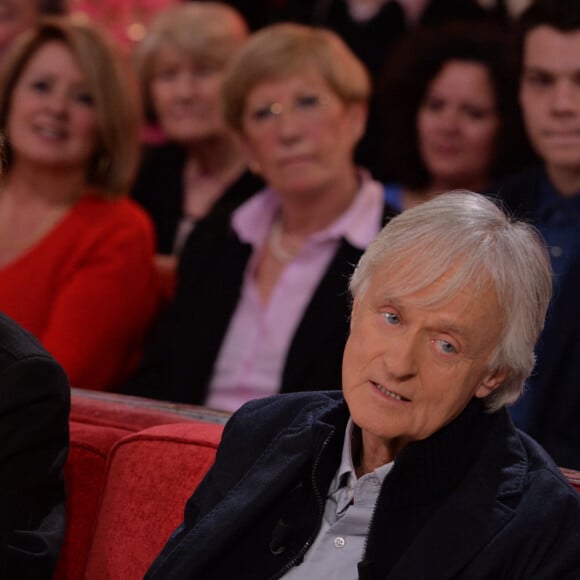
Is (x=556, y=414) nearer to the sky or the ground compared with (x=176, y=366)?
nearer to the sky

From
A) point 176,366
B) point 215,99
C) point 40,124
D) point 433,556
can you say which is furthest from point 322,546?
point 215,99

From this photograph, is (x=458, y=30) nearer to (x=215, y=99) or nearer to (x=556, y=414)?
(x=215, y=99)

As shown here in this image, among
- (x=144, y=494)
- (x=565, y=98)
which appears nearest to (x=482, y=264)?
(x=144, y=494)

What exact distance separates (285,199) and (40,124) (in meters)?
0.67

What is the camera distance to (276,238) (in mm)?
3072

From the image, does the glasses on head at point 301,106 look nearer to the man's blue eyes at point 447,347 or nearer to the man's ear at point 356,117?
the man's ear at point 356,117

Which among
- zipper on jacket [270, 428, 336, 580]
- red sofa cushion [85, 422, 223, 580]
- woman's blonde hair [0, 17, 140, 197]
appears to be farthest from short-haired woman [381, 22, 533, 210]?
zipper on jacket [270, 428, 336, 580]

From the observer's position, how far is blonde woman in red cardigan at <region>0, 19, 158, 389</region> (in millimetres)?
2980

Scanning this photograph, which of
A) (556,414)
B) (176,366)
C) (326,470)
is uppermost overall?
(326,470)

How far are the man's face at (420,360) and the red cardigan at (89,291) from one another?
1382 mm

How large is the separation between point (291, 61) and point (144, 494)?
148cm

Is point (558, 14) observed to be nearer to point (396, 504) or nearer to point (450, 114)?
point (450, 114)

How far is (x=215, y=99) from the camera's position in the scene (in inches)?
149

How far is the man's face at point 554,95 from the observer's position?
2.77m
